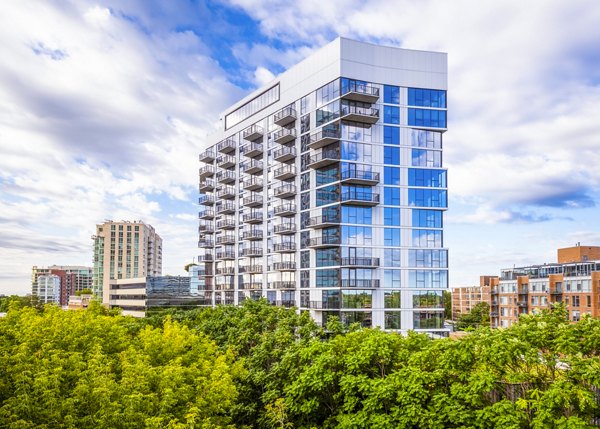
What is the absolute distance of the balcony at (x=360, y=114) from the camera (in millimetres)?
44188

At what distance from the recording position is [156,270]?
19562 centimetres

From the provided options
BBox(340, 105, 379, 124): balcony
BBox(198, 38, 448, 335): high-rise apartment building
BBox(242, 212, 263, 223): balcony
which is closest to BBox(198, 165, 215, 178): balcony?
BBox(242, 212, 263, 223): balcony

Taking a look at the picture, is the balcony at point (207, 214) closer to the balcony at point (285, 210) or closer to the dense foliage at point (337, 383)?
the balcony at point (285, 210)

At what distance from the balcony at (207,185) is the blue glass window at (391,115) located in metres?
35.1

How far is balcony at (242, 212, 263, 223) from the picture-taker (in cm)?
5859

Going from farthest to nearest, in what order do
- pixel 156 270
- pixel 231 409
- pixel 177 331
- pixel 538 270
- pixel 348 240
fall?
pixel 156 270 < pixel 538 270 < pixel 348 240 < pixel 177 331 < pixel 231 409

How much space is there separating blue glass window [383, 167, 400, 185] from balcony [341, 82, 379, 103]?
691 cm

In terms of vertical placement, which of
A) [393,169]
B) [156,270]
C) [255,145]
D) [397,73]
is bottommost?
[156,270]

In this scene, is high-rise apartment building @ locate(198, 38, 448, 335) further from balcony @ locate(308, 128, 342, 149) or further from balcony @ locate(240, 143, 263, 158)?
balcony @ locate(240, 143, 263, 158)

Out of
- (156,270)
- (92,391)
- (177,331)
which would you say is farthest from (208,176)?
(156,270)

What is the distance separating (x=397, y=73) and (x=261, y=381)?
121ft

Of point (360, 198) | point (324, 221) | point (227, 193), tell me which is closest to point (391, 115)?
point (360, 198)

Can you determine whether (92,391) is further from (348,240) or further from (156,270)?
(156,270)

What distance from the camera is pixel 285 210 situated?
51.2m
